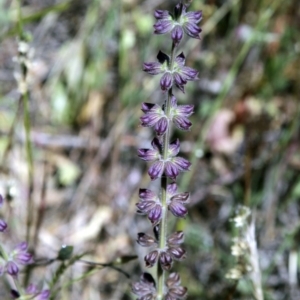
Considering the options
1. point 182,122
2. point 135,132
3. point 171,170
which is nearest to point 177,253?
point 171,170

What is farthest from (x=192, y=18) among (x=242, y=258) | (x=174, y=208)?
(x=242, y=258)

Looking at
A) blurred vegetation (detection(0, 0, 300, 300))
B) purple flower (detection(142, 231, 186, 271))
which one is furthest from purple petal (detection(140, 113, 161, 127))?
blurred vegetation (detection(0, 0, 300, 300))

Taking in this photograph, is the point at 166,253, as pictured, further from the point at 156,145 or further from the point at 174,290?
the point at 156,145

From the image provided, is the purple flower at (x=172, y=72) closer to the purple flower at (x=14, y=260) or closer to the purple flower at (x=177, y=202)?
the purple flower at (x=177, y=202)

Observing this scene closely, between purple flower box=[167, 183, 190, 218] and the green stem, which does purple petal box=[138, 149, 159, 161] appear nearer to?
the green stem

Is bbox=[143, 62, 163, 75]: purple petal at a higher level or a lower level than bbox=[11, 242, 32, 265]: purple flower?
higher

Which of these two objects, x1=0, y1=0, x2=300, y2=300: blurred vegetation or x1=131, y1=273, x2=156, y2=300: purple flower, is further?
x1=0, y1=0, x2=300, y2=300: blurred vegetation

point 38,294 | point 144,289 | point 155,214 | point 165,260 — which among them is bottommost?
point 38,294

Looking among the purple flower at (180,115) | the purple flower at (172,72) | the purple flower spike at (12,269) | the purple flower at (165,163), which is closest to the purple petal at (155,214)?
the purple flower at (165,163)
